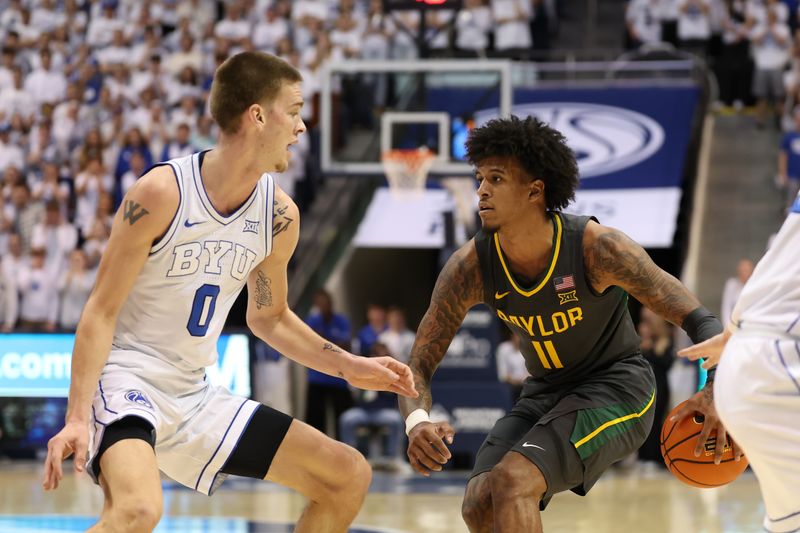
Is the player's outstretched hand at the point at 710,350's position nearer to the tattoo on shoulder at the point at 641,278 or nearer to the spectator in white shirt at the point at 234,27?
the tattoo on shoulder at the point at 641,278

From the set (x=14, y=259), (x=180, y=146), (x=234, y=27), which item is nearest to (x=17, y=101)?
(x=234, y=27)

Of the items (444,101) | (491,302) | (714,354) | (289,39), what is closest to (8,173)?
(289,39)

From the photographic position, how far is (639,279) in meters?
5.13

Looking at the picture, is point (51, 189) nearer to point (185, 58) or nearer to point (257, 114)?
point (185, 58)

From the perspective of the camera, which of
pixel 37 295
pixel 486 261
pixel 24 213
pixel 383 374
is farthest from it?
pixel 24 213

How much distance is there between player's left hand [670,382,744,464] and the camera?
4.90 metres

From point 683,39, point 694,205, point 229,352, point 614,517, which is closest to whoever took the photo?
point 614,517

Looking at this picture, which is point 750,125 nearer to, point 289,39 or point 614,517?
point 289,39

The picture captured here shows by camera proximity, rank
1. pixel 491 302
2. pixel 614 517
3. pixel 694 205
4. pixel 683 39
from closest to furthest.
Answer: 1. pixel 491 302
2. pixel 614 517
3. pixel 694 205
4. pixel 683 39

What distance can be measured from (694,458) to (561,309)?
81 cm

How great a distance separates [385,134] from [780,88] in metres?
7.01

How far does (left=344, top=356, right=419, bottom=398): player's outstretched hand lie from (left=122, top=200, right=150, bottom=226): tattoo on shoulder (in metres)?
1.09

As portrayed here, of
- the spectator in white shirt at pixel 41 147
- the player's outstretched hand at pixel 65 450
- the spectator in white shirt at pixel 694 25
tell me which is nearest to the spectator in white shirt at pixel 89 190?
the spectator in white shirt at pixel 41 147

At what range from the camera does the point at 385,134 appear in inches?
542
